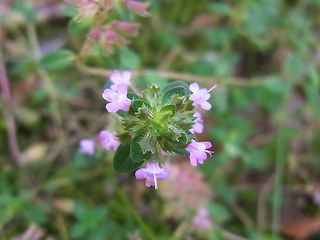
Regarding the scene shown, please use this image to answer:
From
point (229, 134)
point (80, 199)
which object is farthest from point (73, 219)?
point (229, 134)

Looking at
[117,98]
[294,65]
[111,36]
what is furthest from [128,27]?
[294,65]

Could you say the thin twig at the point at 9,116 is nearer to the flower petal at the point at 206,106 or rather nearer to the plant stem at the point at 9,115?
the plant stem at the point at 9,115

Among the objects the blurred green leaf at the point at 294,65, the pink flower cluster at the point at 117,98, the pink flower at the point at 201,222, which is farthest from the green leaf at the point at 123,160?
the blurred green leaf at the point at 294,65

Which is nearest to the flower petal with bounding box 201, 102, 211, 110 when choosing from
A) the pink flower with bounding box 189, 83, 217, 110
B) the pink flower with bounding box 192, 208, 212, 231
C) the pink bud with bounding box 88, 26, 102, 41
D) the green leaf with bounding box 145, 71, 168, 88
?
the pink flower with bounding box 189, 83, 217, 110

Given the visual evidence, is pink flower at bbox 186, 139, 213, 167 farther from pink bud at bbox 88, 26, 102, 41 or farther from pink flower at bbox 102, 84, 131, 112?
pink bud at bbox 88, 26, 102, 41

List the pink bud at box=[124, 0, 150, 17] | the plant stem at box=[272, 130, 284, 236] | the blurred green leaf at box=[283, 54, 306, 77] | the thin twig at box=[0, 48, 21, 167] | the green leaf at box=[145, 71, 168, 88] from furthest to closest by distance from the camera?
1. the blurred green leaf at box=[283, 54, 306, 77]
2. the plant stem at box=[272, 130, 284, 236]
3. the thin twig at box=[0, 48, 21, 167]
4. the green leaf at box=[145, 71, 168, 88]
5. the pink bud at box=[124, 0, 150, 17]
